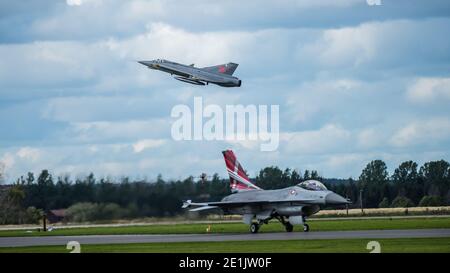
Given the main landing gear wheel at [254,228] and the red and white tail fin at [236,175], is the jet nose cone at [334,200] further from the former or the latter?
the red and white tail fin at [236,175]

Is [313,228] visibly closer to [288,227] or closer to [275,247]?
[288,227]

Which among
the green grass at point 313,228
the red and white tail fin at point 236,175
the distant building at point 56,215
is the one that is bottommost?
the green grass at point 313,228

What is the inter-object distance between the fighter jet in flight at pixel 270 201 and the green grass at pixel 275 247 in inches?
367

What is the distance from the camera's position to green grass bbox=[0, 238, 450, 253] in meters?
27.9

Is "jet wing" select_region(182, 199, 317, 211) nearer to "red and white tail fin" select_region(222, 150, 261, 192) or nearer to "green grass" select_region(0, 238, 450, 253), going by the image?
"red and white tail fin" select_region(222, 150, 261, 192)

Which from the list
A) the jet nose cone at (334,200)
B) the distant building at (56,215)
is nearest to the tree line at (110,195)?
the distant building at (56,215)

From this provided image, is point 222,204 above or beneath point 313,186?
beneath

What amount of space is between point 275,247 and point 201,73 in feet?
70.0

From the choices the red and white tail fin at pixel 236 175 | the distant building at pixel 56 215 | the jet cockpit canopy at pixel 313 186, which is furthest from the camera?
the distant building at pixel 56 215

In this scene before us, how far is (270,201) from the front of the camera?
4522 centimetres

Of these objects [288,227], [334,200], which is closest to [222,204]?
[288,227]

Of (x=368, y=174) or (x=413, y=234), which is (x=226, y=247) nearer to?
(x=413, y=234)

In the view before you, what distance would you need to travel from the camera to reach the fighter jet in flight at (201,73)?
5053cm

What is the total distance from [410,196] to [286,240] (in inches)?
2108
